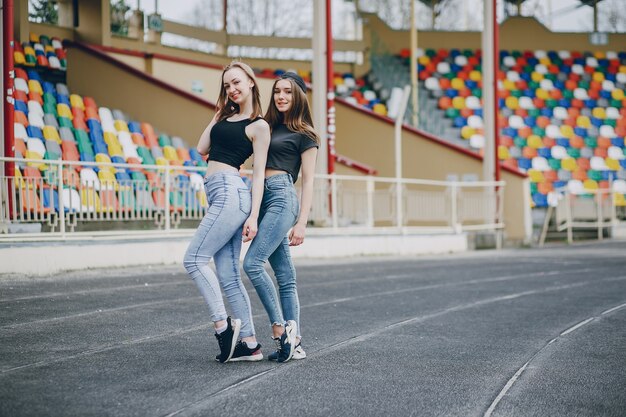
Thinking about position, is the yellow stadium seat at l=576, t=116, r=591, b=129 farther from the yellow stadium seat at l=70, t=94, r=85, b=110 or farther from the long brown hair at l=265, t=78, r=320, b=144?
the long brown hair at l=265, t=78, r=320, b=144

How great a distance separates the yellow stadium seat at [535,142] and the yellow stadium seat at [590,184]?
2.01 metres

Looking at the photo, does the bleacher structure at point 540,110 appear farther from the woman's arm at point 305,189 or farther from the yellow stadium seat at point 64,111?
the woman's arm at point 305,189

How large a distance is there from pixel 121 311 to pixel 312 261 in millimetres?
8188

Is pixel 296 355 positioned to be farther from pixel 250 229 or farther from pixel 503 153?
pixel 503 153

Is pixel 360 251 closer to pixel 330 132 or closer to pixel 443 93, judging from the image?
pixel 330 132

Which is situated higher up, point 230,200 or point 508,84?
point 508,84

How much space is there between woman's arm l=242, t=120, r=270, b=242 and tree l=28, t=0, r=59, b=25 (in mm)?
18593

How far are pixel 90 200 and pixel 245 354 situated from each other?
7698mm

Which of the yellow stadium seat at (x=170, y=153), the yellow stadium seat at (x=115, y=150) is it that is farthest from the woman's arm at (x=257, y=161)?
the yellow stadium seat at (x=170, y=153)

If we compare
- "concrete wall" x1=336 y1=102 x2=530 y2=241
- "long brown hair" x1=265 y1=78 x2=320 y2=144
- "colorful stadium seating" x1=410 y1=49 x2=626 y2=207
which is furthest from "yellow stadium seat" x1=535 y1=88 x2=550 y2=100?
"long brown hair" x1=265 y1=78 x2=320 y2=144

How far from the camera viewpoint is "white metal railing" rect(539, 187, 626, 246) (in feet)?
93.4

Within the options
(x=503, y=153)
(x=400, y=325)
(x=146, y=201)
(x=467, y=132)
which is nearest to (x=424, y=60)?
(x=467, y=132)

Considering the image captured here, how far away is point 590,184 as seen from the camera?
108ft

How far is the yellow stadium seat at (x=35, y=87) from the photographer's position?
20.0 metres
